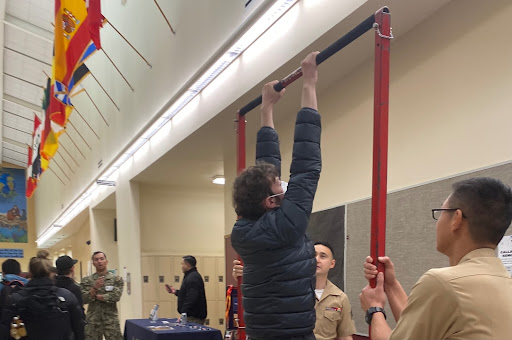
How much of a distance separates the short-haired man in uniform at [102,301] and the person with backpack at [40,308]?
213cm

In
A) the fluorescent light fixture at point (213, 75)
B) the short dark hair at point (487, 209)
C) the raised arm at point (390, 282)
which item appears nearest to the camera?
the short dark hair at point (487, 209)

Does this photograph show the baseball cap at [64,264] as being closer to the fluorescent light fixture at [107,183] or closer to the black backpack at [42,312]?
the black backpack at [42,312]

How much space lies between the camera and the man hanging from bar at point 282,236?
1.99 metres

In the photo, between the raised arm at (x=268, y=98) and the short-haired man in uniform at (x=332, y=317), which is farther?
the short-haired man in uniform at (x=332, y=317)

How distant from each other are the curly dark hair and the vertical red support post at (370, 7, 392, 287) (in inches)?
17.1

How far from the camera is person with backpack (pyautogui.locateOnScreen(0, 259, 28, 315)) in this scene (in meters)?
4.79

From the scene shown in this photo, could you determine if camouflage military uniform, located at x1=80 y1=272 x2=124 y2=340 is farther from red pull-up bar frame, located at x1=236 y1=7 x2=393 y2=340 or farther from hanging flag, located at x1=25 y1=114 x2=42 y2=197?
hanging flag, located at x1=25 y1=114 x2=42 y2=197

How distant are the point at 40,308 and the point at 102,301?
246cm

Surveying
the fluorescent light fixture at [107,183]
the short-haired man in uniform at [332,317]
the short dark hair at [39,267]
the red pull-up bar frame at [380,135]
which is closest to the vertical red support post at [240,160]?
the short-haired man in uniform at [332,317]

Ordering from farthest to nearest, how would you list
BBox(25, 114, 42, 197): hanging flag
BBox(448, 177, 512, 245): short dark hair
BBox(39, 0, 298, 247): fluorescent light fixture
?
BBox(25, 114, 42, 197): hanging flag < BBox(39, 0, 298, 247): fluorescent light fixture < BBox(448, 177, 512, 245): short dark hair

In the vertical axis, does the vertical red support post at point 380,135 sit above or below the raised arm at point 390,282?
above

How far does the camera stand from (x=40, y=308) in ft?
13.5

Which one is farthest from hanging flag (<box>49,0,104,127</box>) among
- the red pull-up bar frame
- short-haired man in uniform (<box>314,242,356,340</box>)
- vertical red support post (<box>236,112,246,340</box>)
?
the red pull-up bar frame

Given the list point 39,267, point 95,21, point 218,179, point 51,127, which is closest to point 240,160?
point 39,267
